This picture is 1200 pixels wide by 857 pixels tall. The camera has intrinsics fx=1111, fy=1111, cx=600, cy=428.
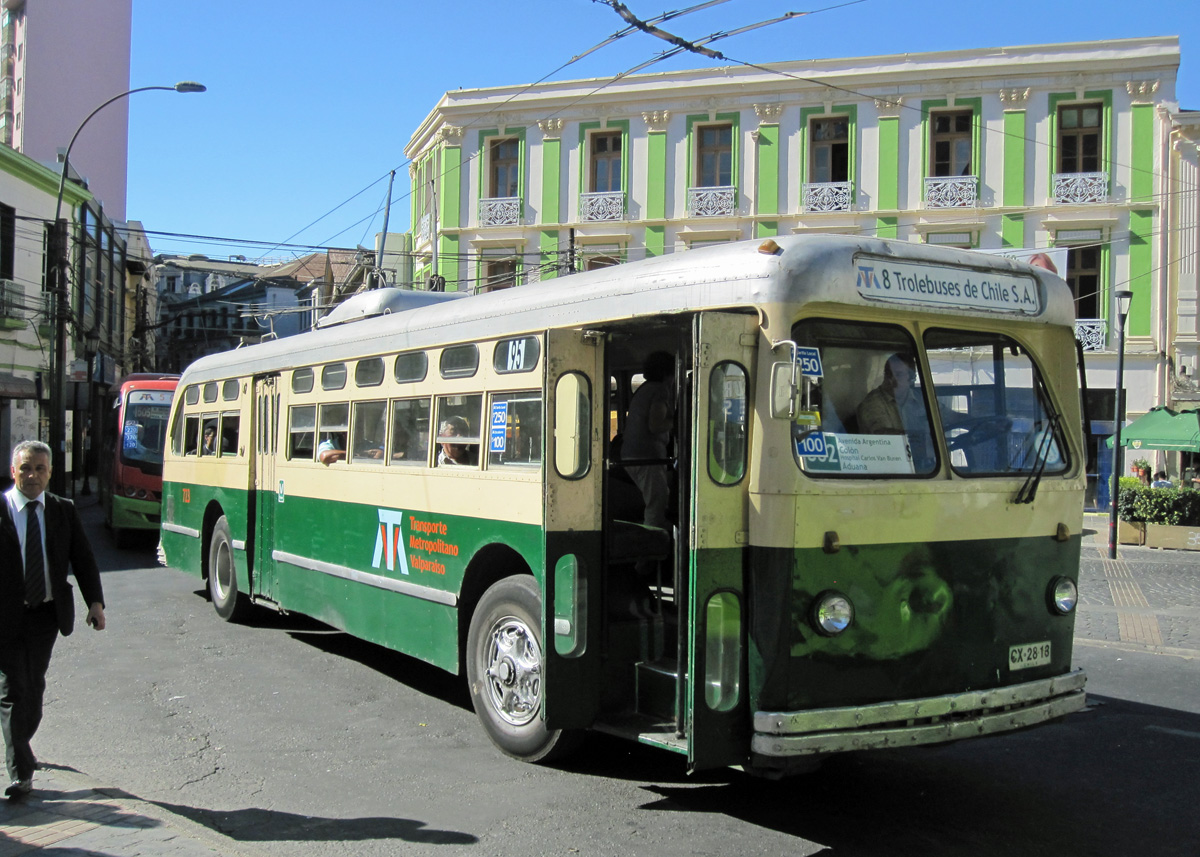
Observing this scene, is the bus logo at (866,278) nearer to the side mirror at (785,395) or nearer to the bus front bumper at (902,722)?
the side mirror at (785,395)

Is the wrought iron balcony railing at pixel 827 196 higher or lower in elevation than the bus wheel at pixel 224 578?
higher

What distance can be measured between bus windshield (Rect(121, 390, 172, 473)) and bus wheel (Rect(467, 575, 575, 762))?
14.2m

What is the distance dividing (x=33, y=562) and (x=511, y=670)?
8.39 feet

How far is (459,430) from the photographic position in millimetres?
7152

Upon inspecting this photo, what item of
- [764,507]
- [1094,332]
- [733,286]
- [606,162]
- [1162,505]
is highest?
[606,162]

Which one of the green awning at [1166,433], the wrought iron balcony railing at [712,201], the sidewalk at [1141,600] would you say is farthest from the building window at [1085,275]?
the sidewalk at [1141,600]

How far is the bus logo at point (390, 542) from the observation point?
781 cm

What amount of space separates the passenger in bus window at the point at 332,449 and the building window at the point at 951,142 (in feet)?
77.1

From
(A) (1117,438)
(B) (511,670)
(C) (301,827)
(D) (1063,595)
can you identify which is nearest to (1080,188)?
(A) (1117,438)

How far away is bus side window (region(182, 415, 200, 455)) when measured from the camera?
1252cm

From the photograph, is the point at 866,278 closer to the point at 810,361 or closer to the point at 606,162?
the point at 810,361

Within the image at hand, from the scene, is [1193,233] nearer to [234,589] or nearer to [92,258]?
[234,589]

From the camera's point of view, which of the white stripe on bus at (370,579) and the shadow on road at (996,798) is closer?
the shadow on road at (996,798)

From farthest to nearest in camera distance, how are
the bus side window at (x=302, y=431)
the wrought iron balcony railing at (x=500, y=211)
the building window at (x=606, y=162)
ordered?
the wrought iron balcony railing at (x=500, y=211) < the building window at (x=606, y=162) < the bus side window at (x=302, y=431)
